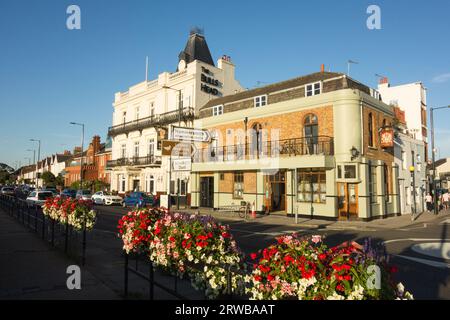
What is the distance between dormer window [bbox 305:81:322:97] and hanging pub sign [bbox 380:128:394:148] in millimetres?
5324

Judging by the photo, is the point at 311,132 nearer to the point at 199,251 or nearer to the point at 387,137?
the point at 387,137

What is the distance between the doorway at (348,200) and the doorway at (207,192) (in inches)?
479

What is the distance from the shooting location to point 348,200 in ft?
68.0

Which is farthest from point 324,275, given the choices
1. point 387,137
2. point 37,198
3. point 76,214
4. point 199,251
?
point 37,198

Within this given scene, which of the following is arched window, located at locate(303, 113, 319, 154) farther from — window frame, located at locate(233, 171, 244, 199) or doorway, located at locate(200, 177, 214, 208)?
doorway, located at locate(200, 177, 214, 208)

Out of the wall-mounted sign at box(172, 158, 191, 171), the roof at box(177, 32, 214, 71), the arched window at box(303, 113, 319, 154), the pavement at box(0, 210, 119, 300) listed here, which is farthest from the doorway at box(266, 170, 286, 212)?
the roof at box(177, 32, 214, 71)

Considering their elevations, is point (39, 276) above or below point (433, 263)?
above

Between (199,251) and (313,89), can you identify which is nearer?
(199,251)

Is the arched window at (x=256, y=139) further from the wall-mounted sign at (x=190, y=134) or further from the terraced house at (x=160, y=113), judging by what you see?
the terraced house at (x=160, y=113)

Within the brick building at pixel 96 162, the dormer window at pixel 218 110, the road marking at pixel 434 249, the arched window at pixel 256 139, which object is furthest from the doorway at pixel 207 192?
the brick building at pixel 96 162

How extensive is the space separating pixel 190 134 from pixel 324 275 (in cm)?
2429
